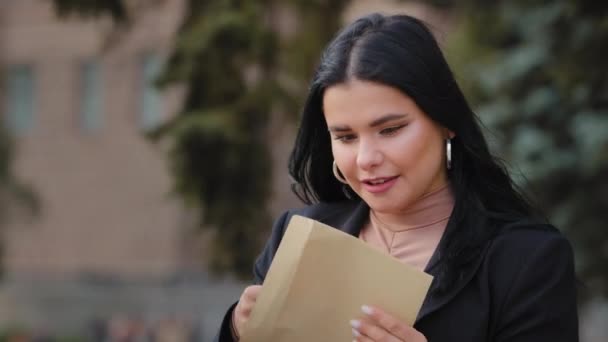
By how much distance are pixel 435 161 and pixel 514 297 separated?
0.33m

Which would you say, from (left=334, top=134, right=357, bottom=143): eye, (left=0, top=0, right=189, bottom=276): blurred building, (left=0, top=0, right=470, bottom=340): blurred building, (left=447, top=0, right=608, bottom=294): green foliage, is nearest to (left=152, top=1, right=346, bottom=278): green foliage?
(left=447, top=0, right=608, bottom=294): green foliage

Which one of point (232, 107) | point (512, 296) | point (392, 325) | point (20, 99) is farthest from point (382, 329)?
point (20, 99)

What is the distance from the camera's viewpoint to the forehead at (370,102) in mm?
2490

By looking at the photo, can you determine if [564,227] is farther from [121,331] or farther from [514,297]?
[121,331]

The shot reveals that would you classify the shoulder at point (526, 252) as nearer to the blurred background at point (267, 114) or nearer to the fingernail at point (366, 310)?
the fingernail at point (366, 310)

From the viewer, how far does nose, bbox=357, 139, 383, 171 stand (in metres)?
2.49

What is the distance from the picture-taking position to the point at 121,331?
23.4 metres

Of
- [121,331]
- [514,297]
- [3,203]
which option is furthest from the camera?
[121,331]

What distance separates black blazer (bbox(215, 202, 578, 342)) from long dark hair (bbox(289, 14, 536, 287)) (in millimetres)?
36

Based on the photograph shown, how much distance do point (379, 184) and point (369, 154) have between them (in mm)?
87

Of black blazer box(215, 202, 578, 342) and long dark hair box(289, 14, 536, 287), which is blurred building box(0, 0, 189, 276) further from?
black blazer box(215, 202, 578, 342)

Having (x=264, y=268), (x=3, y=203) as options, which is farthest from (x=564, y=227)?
(x=3, y=203)

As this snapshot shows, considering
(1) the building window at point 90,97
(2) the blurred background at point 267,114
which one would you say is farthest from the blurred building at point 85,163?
(2) the blurred background at point 267,114

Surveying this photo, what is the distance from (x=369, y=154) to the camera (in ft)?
8.16
